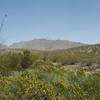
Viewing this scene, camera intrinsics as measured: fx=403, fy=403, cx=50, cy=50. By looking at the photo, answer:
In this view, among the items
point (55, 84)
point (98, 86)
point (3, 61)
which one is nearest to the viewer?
point (55, 84)

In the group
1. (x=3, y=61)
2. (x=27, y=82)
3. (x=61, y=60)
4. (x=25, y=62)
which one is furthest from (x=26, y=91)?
(x=61, y=60)

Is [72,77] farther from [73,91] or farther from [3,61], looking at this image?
[3,61]

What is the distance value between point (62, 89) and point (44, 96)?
674 millimetres

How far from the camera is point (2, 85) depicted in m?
11.5

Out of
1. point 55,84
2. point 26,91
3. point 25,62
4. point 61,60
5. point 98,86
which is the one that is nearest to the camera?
point 26,91

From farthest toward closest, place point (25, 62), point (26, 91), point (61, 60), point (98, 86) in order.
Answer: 1. point (61, 60)
2. point (25, 62)
3. point (98, 86)
4. point (26, 91)

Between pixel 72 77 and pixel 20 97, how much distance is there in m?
4.09

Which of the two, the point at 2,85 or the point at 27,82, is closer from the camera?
the point at 27,82

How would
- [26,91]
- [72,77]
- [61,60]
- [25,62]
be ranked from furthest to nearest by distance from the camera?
[61,60] < [25,62] < [72,77] < [26,91]

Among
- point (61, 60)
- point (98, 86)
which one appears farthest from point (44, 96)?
point (61, 60)

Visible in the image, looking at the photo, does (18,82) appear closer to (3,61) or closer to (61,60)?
(3,61)

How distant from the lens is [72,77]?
1452 centimetres

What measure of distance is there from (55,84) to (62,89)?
0.82ft

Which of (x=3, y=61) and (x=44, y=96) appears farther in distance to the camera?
(x=3, y=61)
